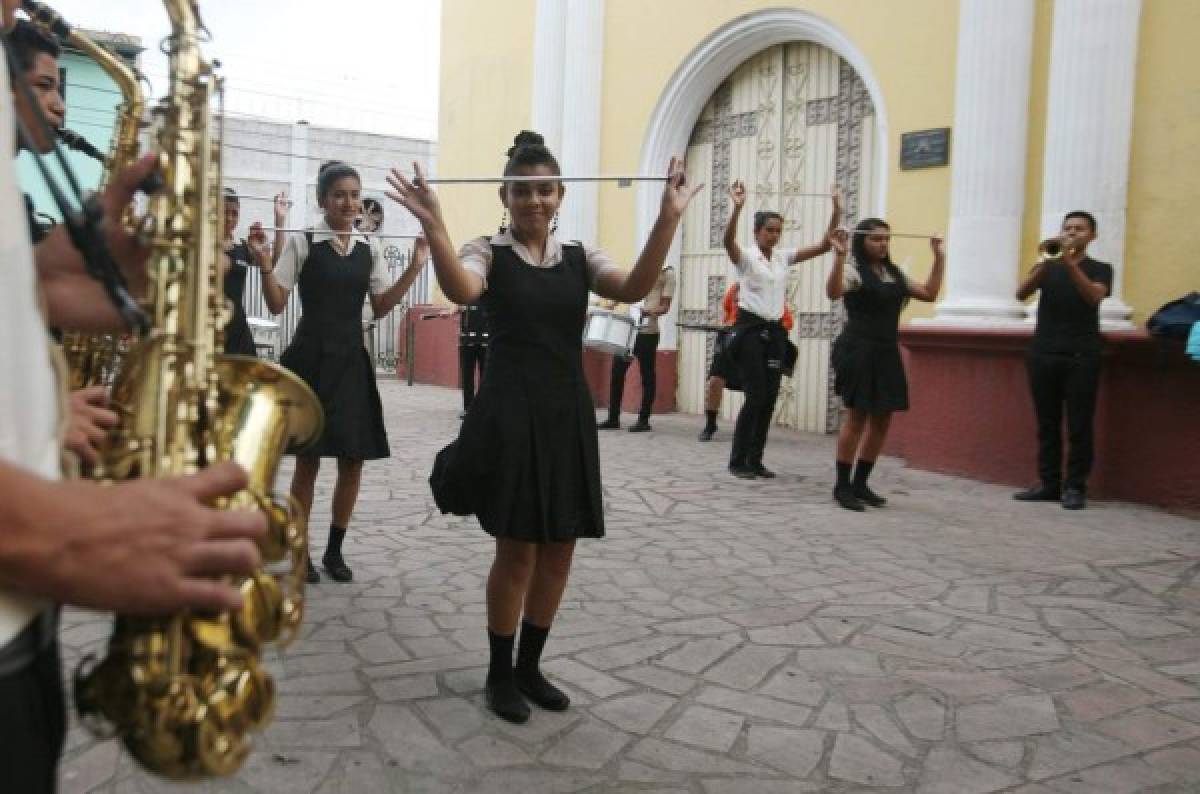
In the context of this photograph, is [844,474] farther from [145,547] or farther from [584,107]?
[584,107]

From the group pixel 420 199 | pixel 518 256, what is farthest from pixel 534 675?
pixel 420 199

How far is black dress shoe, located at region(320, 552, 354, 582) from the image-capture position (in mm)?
4754

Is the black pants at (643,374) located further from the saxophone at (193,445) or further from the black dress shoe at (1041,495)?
the saxophone at (193,445)

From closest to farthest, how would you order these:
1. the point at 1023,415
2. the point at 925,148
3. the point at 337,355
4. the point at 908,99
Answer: the point at 337,355 → the point at 1023,415 → the point at 925,148 → the point at 908,99

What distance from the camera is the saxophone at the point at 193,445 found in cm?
121

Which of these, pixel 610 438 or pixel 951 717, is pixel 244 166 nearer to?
pixel 610 438

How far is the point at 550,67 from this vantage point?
12.8 meters

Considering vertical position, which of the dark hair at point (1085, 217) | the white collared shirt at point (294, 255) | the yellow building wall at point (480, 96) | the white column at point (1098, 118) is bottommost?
the white collared shirt at point (294, 255)

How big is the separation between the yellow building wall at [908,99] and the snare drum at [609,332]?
7.60ft

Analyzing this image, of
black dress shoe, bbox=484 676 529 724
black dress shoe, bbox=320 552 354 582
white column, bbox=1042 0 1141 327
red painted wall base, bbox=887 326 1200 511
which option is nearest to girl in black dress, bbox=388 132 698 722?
black dress shoe, bbox=484 676 529 724

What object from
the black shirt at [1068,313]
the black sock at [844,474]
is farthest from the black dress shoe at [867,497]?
the black shirt at [1068,313]

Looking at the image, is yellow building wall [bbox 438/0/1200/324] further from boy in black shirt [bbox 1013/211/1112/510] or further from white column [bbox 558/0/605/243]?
boy in black shirt [bbox 1013/211/1112/510]

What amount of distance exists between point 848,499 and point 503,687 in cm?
386

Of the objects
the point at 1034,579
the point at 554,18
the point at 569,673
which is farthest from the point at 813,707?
the point at 554,18
